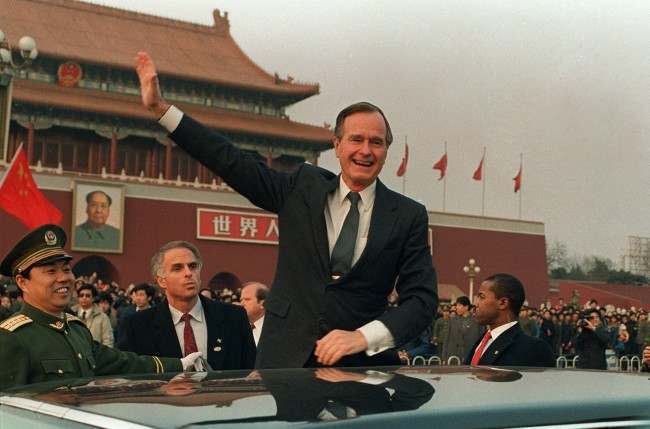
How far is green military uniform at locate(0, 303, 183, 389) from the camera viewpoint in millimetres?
3408

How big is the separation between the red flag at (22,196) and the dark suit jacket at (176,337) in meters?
9.77

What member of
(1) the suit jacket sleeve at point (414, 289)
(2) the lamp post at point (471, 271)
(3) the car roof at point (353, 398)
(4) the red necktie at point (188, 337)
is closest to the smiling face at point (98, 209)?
(2) the lamp post at point (471, 271)

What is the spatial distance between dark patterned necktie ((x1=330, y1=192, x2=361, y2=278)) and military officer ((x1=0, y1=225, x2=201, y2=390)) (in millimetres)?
668

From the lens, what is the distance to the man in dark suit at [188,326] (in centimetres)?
440

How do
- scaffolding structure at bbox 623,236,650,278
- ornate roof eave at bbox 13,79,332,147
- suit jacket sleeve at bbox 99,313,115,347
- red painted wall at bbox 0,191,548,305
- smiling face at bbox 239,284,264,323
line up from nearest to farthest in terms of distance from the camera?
smiling face at bbox 239,284,264,323 → suit jacket sleeve at bbox 99,313,115,347 → red painted wall at bbox 0,191,548,305 → ornate roof eave at bbox 13,79,332,147 → scaffolding structure at bbox 623,236,650,278

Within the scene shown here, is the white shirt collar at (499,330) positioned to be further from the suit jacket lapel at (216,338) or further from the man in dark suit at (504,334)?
the suit jacket lapel at (216,338)

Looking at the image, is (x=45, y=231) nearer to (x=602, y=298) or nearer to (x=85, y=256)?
(x=85, y=256)

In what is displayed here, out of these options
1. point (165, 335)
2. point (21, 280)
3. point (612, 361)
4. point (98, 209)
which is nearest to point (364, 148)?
point (21, 280)

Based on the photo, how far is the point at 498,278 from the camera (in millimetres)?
5543

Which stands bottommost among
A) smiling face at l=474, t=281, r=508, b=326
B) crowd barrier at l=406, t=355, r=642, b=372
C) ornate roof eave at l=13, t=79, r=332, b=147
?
crowd barrier at l=406, t=355, r=642, b=372

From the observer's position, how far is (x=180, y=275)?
4.54m

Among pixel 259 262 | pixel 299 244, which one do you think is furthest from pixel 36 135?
pixel 299 244

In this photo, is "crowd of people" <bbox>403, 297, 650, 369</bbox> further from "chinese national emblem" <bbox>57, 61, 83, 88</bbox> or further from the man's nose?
"chinese national emblem" <bbox>57, 61, 83, 88</bbox>

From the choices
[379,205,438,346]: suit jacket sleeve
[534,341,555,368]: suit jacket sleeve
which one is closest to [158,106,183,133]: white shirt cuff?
[379,205,438,346]: suit jacket sleeve
